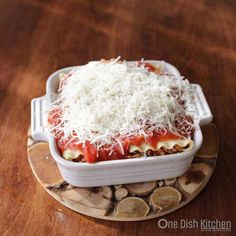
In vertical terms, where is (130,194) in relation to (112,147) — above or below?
below

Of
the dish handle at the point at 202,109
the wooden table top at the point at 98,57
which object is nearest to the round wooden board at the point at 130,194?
the wooden table top at the point at 98,57

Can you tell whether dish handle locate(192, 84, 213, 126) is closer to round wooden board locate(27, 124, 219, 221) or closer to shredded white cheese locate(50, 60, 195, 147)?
shredded white cheese locate(50, 60, 195, 147)

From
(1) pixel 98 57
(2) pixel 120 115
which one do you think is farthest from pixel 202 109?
(1) pixel 98 57

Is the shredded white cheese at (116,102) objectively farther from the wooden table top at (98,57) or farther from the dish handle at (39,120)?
the wooden table top at (98,57)

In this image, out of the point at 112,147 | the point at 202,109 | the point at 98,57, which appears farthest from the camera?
the point at 98,57

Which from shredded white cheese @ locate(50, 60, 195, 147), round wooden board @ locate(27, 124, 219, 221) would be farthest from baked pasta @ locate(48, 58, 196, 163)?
round wooden board @ locate(27, 124, 219, 221)

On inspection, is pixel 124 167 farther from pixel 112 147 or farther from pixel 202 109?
pixel 202 109

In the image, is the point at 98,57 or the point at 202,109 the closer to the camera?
the point at 202,109

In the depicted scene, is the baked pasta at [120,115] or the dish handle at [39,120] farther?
the dish handle at [39,120]
